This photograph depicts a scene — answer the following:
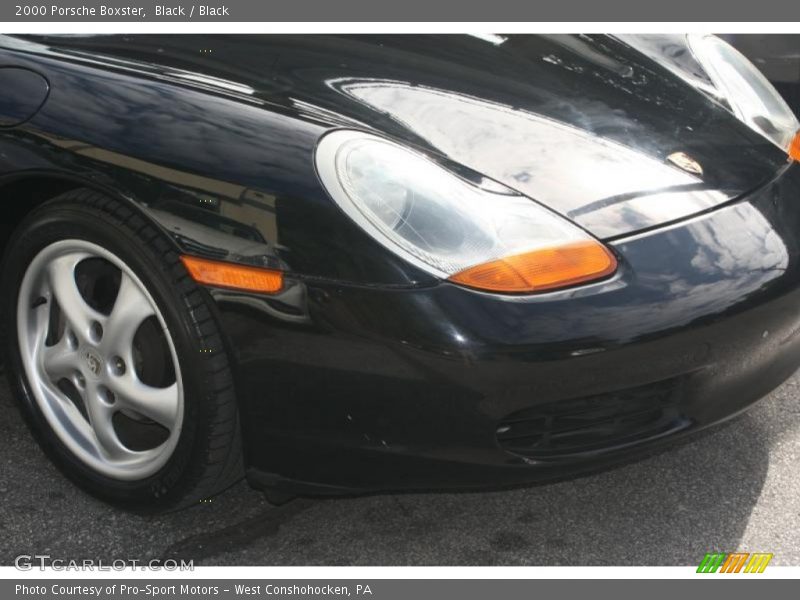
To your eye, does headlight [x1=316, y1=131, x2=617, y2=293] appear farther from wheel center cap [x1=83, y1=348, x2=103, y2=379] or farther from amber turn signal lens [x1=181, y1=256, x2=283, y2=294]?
wheel center cap [x1=83, y1=348, x2=103, y2=379]

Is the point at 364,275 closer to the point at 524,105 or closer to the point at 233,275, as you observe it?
the point at 233,275

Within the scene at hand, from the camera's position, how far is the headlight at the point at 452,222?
2.24 meters

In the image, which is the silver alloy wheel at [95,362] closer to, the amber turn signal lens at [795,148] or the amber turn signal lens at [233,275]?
the amber turn signal lens at [233,275]

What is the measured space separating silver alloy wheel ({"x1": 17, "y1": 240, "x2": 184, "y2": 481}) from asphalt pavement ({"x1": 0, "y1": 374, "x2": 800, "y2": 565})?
0.16m

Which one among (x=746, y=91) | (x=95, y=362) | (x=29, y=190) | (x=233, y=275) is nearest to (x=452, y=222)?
(x=233, y=275)

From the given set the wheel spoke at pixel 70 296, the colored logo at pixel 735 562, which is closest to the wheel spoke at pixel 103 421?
the wheel spoke at pixel 70 296

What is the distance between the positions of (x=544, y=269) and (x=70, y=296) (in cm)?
111

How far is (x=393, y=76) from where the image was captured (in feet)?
9.52

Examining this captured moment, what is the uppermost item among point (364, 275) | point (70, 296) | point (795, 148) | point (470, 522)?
point (795, 148)

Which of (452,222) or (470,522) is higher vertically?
(452,222)

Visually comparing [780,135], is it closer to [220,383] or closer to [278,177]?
[278,177]

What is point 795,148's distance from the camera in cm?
299

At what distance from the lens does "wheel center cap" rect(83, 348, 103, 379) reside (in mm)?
2604

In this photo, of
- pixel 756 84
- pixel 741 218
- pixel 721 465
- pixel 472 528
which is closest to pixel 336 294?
pixel 472 528
